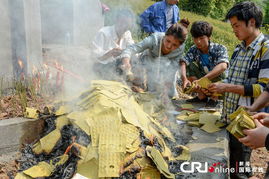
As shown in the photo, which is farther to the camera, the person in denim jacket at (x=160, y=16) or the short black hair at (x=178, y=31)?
the person in denim jacket at (x=160, y=16)

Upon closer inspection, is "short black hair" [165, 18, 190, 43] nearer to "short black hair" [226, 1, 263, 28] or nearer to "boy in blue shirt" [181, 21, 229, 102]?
"boy in blue shirt" [181, 21, 229, 102]

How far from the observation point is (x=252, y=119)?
8.45ft

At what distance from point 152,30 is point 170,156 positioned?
4.28 m

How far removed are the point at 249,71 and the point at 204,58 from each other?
5.79ft

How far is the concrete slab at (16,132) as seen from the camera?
3.03 metres

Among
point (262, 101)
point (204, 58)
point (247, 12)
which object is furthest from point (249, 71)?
point (204, 58)

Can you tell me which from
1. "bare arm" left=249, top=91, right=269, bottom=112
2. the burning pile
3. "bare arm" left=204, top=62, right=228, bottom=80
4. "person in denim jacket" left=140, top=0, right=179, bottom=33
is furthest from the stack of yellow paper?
"person in denim jacket" left=140, top=0, right=179, bottom=33

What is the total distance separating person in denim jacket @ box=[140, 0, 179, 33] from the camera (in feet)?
20.6

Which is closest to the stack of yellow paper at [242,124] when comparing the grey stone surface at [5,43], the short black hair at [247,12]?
the short black hair at [247,12]

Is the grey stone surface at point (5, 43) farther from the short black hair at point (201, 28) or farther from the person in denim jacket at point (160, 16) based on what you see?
the person in denim jacket at point (160, 16)

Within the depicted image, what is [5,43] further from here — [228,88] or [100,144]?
[228,88]

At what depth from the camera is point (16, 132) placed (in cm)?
311

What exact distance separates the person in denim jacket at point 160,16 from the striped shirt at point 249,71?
3262 millimetres

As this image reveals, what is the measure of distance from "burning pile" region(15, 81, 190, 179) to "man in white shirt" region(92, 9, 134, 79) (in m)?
1.52
